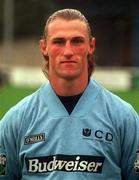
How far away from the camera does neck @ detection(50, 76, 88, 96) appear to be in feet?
13.1

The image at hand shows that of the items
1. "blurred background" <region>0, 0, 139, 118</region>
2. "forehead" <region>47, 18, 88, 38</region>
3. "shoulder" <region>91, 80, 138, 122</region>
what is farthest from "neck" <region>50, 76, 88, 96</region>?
"blurred background" <region>0, 0, 139, 118</region>

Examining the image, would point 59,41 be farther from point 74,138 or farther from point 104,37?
point 104,37

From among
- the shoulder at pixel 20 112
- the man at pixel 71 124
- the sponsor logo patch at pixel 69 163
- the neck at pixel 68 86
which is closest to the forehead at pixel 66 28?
the man at pixel 71 124

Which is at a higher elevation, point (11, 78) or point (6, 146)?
point (6, 146)

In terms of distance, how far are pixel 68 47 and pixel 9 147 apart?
636 millimetres

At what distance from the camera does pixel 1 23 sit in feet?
156

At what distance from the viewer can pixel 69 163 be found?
394 centimetres

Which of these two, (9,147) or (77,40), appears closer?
(77,40)

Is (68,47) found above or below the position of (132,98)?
above

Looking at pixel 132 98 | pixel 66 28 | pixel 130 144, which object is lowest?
pixel 132 98

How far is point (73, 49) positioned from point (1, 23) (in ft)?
144

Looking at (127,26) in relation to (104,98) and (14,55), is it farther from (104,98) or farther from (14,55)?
(104,98)

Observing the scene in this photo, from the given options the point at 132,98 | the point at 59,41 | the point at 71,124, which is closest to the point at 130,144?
the point at 71,124

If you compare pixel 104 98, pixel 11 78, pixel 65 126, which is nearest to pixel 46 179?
pixel 65 126
